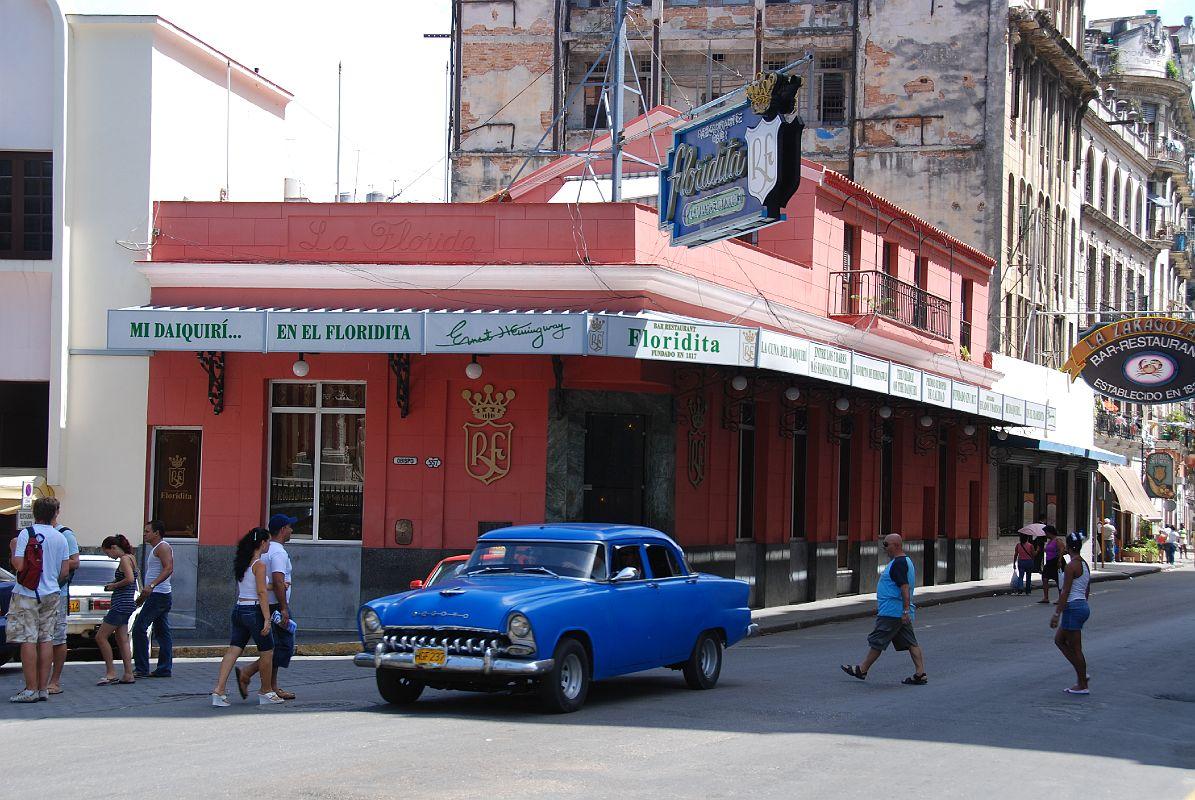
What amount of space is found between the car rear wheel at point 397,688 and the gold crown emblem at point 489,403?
9.18m

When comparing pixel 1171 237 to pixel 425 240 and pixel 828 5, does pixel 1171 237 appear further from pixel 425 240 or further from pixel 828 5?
pixel 425 240

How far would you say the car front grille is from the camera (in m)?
11.6

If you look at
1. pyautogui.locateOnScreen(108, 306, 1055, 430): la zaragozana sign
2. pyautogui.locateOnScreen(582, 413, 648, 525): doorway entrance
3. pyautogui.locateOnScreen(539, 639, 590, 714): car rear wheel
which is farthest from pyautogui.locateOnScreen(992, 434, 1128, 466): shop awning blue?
pyautogui.locateOnScreen(539, 639, 590, 714): car rear wheel

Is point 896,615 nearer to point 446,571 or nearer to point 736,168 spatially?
point 446,571

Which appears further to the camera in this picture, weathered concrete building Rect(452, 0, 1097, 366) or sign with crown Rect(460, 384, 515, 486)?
weathered concrete building Rect(452, 0, 1097, 366)

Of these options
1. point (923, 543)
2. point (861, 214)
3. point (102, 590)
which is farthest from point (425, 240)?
point (923, 543)

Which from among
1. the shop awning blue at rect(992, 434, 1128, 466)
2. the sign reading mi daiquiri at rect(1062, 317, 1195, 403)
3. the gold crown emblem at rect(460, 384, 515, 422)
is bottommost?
the shop awning blue at rect(992, 434, 1128, 466)

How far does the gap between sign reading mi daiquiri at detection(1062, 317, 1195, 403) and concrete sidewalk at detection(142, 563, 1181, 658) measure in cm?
579

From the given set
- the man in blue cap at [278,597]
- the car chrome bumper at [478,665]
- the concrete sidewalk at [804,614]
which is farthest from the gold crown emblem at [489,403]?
the car chrome bumper at [478,665]

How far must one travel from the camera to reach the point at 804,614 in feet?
81.1

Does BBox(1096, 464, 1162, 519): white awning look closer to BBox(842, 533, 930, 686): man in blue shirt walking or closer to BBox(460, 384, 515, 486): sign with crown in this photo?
BBox(460, 384, 515, 486): sign with crown

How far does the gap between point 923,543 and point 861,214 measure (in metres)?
9.27

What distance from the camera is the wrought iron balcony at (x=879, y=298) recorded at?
28266mm

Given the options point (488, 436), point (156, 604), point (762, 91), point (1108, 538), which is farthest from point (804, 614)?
point (1108, 538)
